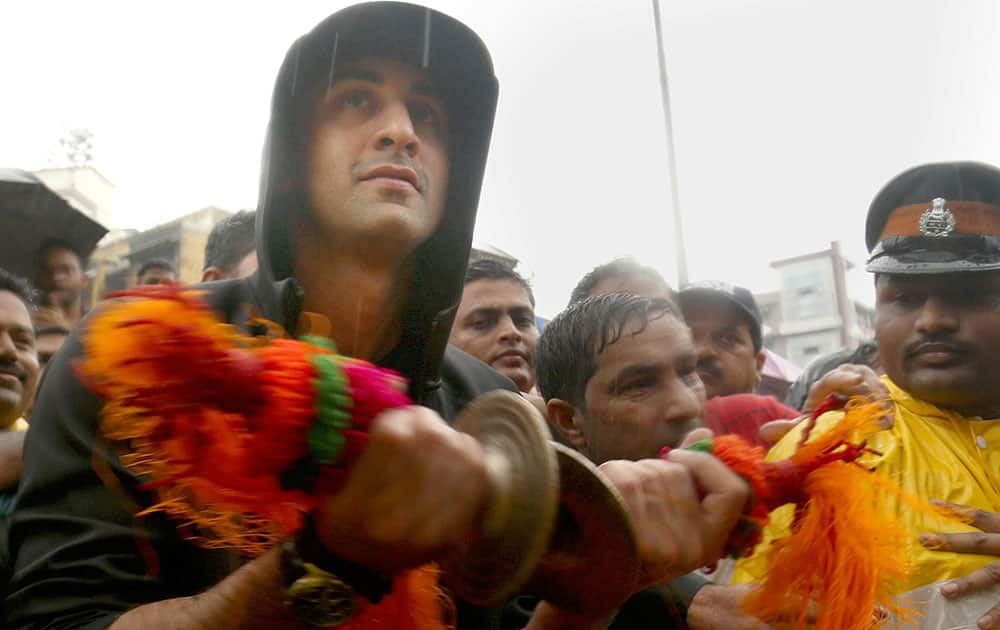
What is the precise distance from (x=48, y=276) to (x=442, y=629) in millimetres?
3772

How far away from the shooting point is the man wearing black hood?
1.06 meters

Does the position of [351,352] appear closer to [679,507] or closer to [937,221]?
[679,507]

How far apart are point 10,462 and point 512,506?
5.32 feet

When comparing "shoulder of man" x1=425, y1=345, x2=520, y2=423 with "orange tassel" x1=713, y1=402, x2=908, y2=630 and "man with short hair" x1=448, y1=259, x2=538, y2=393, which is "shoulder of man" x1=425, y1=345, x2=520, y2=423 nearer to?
"orange tassel" x1=713, y1=402, x2=908, y2=630

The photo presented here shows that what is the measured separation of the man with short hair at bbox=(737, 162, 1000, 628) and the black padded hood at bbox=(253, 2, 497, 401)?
982 mm

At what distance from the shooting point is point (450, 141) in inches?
Result: 92.7

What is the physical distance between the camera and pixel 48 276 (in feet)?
14.2

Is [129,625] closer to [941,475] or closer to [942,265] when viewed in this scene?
[941,475]

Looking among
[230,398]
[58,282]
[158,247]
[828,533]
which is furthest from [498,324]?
[158,247]

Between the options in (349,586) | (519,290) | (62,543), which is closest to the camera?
(349,586)

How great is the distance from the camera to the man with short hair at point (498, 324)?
3836 millimetres

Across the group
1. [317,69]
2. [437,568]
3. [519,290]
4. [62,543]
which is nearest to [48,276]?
[519,290]

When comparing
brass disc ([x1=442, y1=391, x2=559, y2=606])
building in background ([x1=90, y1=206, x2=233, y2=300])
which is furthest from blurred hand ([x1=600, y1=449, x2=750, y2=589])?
building in background ([x1=90, y1=206, x2=233, y2=300])

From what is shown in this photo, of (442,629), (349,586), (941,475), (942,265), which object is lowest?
(941,475)
